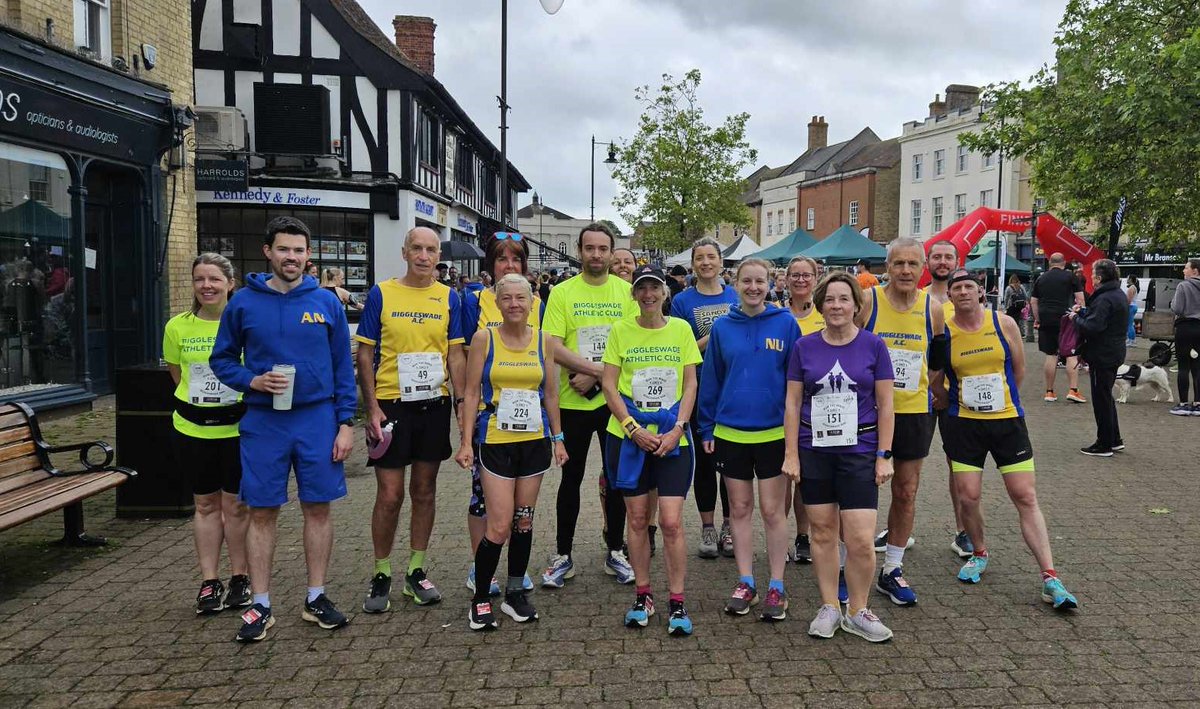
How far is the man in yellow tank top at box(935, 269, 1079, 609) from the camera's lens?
460cm

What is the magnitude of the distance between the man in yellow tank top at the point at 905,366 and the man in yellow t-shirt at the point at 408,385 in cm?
235

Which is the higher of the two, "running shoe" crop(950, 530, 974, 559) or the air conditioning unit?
the air conditioning unit

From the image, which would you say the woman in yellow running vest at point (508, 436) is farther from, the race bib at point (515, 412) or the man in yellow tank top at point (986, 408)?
the man in yellow tank top at point (986, 408)

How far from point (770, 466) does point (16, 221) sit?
9590mm

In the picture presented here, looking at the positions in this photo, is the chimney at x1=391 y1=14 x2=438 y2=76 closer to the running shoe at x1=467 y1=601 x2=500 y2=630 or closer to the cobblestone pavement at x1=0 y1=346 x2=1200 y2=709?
the cobblestone pavement at x1=0 y1=346 x2=1200 y2=709

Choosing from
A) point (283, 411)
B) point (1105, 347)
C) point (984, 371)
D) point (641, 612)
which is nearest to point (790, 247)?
point (1105, 347)

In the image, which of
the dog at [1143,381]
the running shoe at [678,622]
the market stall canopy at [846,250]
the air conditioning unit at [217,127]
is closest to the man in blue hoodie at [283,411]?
the running shoe at [678,622]

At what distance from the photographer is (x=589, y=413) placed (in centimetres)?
477

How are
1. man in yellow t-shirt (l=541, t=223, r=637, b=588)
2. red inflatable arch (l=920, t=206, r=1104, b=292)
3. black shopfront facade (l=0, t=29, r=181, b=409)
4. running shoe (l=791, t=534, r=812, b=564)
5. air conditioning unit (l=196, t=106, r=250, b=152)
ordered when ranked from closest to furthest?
man in yellow t-shirt (l=541, t=223, r=637, b=588)
running shoe (l=791, t=534, r=812, b=564)
black shopfront facade (l=0, t=29, r=181, b=409)
red inflatable arch (l=920, t=206, r=1104, b=292)
air conditioning unit (l=196, t=106, r=250, b=152)

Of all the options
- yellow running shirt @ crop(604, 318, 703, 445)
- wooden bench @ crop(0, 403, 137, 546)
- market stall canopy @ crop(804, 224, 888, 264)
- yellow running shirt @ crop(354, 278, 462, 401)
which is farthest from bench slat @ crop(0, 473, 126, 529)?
market stall canopy @ crop(804, 224, 888, 264)

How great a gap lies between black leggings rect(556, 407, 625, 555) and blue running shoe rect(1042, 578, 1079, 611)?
225cm

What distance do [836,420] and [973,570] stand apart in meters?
1.57

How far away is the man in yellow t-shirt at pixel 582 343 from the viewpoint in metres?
4.76

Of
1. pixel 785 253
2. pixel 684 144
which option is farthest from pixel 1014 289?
pixel 684 144
